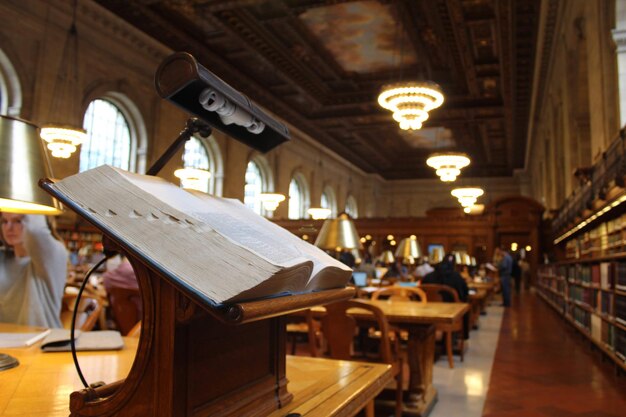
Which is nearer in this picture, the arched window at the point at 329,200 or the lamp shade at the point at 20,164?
the lamp shade at the point at 20,164

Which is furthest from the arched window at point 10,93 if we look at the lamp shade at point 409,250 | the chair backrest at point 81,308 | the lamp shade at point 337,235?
the lamp shade at point 337,235

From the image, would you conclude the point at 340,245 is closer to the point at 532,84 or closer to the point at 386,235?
the point at 532,84

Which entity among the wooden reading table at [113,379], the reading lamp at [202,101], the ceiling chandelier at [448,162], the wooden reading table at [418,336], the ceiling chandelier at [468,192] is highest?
the ceiling chandelier at [448,162]

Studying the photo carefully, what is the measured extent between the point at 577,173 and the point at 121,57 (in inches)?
418

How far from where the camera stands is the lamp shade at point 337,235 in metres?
3.82

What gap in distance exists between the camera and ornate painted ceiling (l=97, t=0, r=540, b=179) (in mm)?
11859

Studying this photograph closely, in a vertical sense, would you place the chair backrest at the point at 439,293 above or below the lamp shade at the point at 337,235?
below

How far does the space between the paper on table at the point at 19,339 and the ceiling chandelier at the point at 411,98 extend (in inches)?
342

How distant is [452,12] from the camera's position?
1171 centimetres

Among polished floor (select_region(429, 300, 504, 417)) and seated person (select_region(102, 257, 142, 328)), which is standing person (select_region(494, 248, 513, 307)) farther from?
seated person (select_region(102, 257, 142, 328))

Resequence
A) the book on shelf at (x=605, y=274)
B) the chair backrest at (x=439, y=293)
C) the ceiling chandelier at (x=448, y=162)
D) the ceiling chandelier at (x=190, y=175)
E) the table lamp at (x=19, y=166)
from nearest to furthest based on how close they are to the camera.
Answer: the table lamp at (x=19, y=166) < the chair backrest at (x=439, y=293) < the book on shelf at (x=605, y=274) < the ceiling chandelier at (x=190, y=175) < the ceiling chandelier at (x=448, y=162)

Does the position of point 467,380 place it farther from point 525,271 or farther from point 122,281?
point 525,271

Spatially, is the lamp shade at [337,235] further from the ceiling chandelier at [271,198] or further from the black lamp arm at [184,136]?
the ceiling chandelier at [271,198]

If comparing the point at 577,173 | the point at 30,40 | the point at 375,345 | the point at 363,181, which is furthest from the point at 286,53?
the point at 363,181
